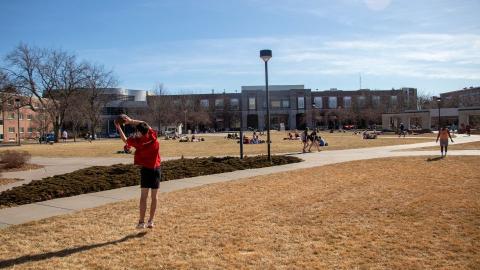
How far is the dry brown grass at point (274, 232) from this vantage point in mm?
5590

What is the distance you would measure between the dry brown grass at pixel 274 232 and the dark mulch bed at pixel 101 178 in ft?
7.06

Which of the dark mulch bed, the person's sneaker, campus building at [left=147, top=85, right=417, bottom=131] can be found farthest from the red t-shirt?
campus building at [left=147, top=85, right=417, bottom=131]

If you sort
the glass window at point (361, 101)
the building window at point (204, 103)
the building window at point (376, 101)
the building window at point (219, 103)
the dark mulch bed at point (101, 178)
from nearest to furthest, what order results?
the dark mulch bed at point (101, 178) → the building window at point (376, 101) → the glass window at point (361, 101) → the building window at point (204, 103) → the building window at point (219, 103)

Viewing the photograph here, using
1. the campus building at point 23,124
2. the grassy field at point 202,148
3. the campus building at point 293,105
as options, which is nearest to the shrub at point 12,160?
the grassy field at point 202,148

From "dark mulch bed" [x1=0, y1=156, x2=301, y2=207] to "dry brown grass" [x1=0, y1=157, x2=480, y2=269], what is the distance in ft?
7.06

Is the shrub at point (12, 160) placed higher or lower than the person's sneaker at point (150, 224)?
higher

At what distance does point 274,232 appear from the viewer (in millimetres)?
6926

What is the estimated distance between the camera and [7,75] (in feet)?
181

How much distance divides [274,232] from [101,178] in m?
7.20

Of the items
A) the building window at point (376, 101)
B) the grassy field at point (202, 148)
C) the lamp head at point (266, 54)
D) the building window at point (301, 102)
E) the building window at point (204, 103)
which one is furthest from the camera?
the building window at point (204, 103)

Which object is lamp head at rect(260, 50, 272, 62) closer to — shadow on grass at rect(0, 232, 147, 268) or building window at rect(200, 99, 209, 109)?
shadow on grass at rect(0, 232, 147, 268)

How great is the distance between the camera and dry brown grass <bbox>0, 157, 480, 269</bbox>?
220 inches

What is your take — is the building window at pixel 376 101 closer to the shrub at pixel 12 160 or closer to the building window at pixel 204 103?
the building window at pixel 204 103

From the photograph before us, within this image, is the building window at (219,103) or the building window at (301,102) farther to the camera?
the building window at (219,103)
